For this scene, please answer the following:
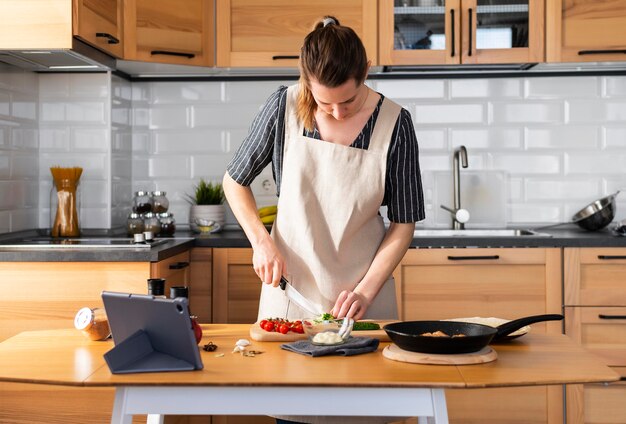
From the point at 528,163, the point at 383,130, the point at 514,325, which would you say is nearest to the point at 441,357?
the point at 514,325

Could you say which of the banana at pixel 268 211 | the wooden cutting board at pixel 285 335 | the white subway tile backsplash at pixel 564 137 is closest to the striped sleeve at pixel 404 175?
the wooden cutting board at pixel 285 335

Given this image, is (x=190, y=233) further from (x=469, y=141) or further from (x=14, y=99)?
(x=469, y=141)

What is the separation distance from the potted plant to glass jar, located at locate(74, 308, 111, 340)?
6.49 feet

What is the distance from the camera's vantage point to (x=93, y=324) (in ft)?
6.73

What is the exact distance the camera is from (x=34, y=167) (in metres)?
4.08

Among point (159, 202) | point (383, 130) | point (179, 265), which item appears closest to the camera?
point (383, 130)

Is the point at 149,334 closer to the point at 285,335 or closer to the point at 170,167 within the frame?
the point at 285,335

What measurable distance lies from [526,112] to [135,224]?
1942 mm

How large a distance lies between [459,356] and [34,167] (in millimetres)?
2800

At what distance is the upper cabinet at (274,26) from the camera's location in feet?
13.1

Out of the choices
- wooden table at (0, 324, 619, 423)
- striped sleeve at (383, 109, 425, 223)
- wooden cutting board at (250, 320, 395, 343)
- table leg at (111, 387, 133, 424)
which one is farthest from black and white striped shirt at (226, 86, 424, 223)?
table leg at (111, 387, 133, 424)

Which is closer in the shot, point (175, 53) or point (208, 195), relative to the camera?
point (175, 53)

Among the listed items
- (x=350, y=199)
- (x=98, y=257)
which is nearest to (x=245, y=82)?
(x=98, y=257)

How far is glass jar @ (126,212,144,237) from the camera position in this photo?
154 inches
